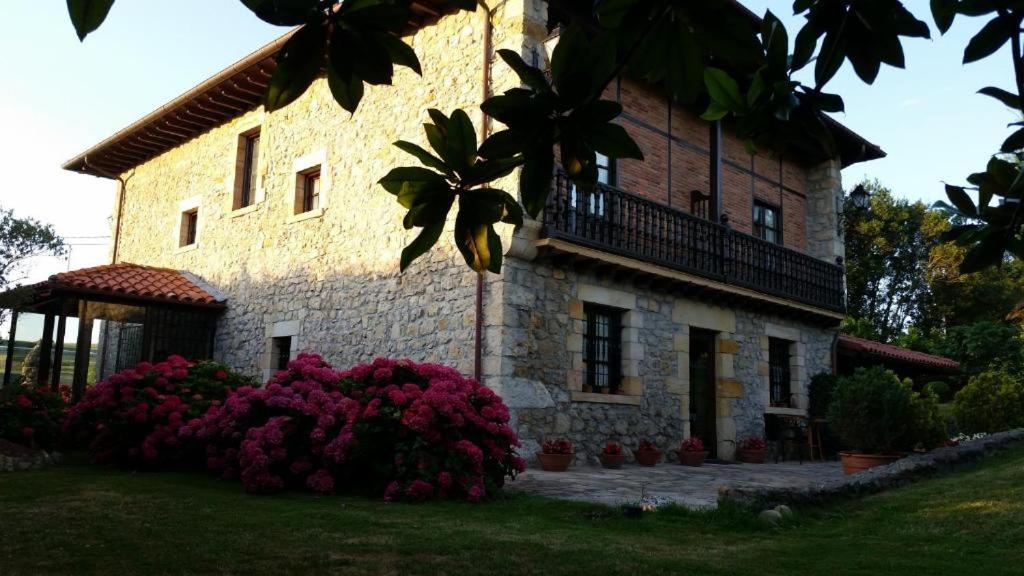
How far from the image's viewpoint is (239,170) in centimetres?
1371

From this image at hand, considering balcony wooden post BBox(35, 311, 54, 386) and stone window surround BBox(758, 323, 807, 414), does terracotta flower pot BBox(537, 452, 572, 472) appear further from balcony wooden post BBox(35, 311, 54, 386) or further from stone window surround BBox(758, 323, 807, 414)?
balcony wooden post BBox(35, 311, 54, 386)

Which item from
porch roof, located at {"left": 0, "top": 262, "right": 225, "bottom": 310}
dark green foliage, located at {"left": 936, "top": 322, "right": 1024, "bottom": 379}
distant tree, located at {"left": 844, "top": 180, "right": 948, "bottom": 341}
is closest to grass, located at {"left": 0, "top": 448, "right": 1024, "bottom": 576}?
porch roof, located at {"left": 0, "top": 262, "right": 225, "bottom": 310}

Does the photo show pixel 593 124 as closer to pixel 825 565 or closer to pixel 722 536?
pixel 825 565

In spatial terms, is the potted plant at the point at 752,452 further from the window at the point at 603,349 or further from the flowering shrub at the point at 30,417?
the flowering shrub at the point at 30,417

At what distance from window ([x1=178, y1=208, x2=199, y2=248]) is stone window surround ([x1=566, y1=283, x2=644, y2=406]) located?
8396 millimetres

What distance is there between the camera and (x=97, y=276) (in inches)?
490

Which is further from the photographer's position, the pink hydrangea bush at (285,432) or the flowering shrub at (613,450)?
the flowering shrub at (613,450)

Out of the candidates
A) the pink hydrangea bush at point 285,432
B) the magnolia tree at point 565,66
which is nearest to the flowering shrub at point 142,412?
the pink hydrangea bush at point 285,432

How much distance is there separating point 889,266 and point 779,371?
671 inches

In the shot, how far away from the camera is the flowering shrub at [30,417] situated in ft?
26.8

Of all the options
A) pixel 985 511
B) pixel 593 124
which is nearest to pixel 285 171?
pixel 985 511

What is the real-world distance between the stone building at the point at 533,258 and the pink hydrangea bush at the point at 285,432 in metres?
2.32

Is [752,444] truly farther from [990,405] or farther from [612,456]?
[990,405]

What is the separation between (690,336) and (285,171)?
22.0 ft
